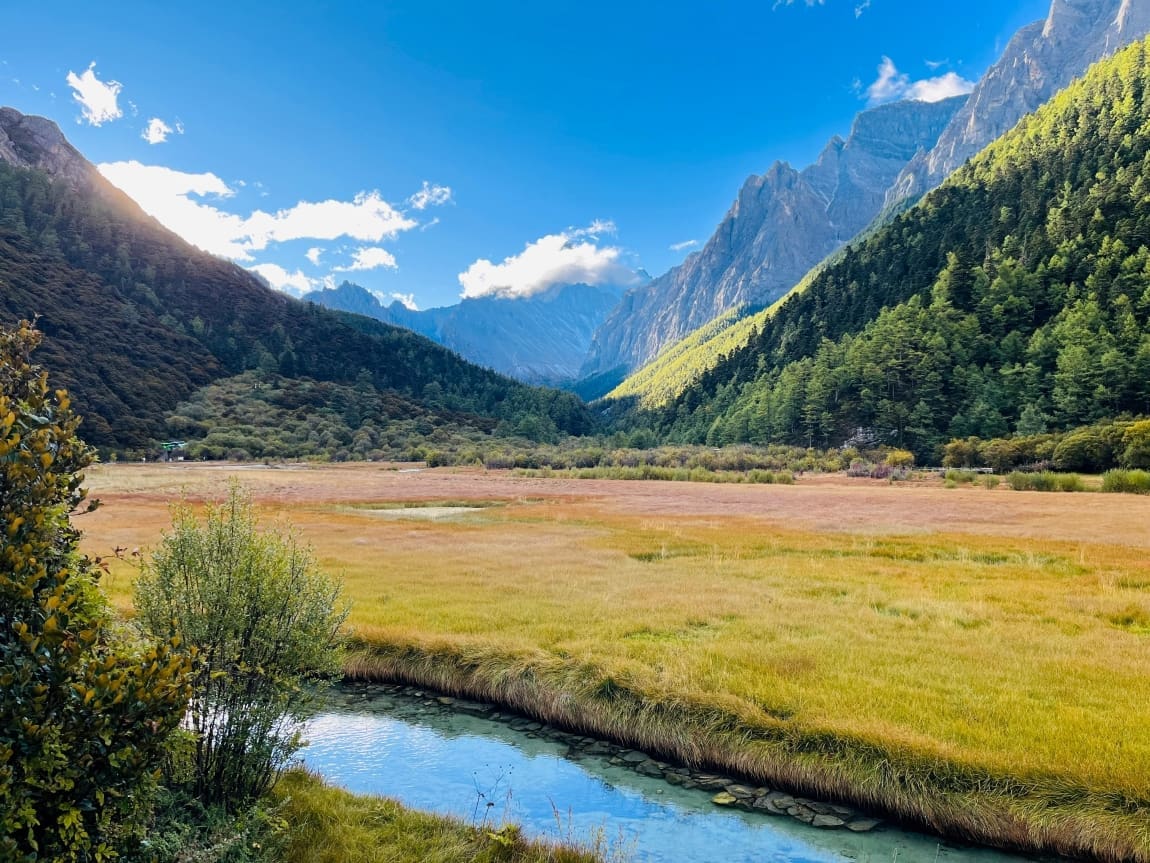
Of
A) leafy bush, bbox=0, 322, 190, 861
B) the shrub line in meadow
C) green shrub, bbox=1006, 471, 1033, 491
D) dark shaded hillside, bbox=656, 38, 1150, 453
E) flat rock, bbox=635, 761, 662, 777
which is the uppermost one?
dark shaded hillside, bbox=656, 38, 1150, 453

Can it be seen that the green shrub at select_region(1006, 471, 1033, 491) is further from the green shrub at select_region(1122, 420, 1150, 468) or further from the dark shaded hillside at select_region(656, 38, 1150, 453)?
the dark shaded hillside at select_region(656, 38, 1150, 453)

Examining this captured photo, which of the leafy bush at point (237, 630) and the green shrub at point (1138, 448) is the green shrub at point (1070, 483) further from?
the leafy bush at point (237, 630)

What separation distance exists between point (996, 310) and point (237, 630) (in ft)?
533

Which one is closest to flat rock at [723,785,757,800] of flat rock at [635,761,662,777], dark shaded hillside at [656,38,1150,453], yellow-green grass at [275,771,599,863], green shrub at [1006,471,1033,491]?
flat rock at [635,761,662,777]

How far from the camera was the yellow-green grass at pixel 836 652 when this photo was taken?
1142 centimetres

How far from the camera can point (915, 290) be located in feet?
536

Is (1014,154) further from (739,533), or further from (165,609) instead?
(165,609)

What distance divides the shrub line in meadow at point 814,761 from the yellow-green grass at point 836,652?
0.04 metres

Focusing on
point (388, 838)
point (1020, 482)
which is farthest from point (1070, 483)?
point (388, 838)

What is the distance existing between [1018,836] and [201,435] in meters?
167

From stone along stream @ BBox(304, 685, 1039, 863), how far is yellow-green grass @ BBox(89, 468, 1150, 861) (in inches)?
26.7

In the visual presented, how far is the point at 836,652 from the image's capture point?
17250 millimetres

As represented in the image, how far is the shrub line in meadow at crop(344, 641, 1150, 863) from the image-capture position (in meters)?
10.4

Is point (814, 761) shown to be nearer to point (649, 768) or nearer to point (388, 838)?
point (649, 768)
